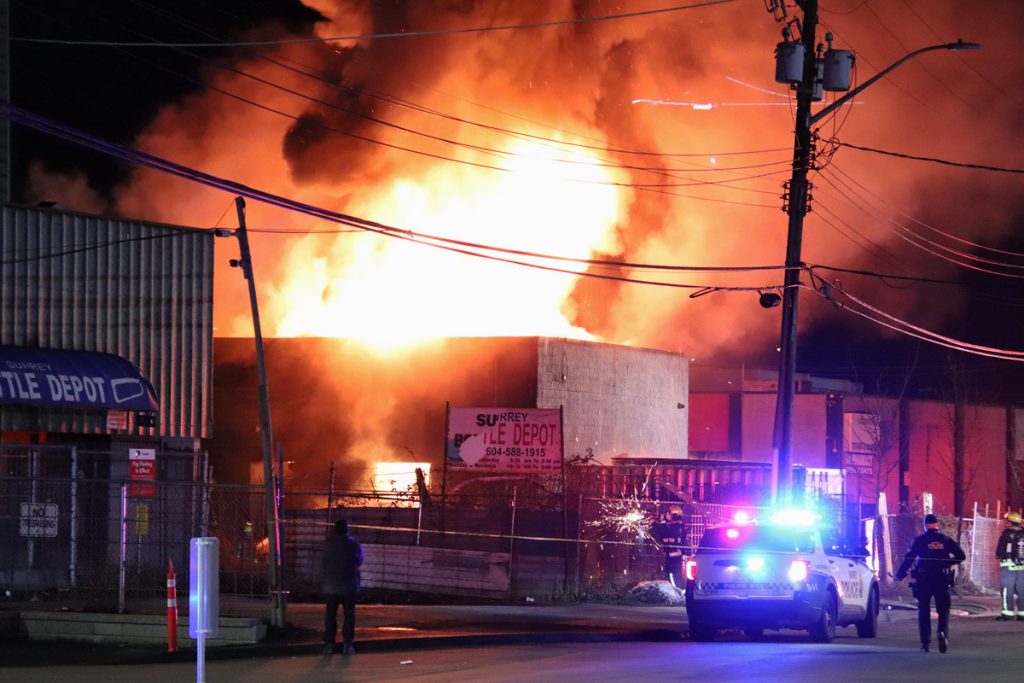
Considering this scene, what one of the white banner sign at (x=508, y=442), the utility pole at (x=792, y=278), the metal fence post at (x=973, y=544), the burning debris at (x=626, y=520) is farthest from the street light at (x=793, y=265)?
the metal fence post at (x=973, y=544)

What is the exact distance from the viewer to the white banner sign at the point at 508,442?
27484 mm

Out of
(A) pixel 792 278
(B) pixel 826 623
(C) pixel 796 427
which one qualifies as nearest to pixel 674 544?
(A) pixel 792 278

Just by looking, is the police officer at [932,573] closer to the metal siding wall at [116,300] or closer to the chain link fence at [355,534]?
the chain link fence at [355,534]

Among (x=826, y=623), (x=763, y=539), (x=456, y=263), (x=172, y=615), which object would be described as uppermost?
(x=456, y=263)

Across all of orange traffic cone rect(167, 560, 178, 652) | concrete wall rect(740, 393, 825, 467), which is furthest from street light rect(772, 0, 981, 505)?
concrete wall rect(740, 393, 825, 467)

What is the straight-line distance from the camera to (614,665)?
1473cm

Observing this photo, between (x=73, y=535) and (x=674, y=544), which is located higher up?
(x=73, y=535)

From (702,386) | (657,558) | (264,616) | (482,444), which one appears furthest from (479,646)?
(702,386)

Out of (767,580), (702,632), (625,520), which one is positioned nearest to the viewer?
(767,580)

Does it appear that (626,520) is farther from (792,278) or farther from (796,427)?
(796,427)

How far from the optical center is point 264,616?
59.9ft

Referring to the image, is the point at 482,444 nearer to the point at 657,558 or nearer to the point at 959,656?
the point at 657,558

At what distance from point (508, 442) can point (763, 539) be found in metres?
10.1

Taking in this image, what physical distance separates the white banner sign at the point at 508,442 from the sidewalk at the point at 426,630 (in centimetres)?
434
